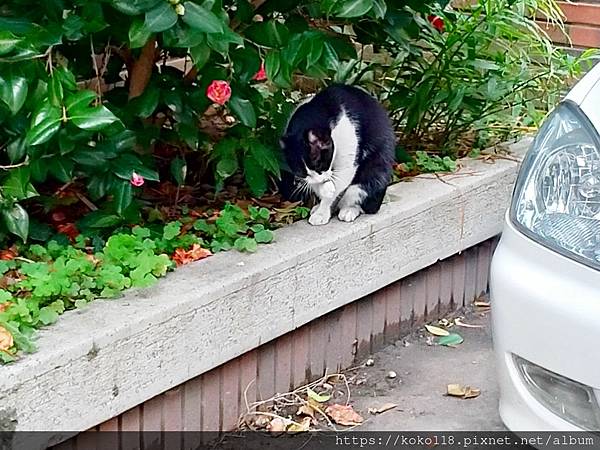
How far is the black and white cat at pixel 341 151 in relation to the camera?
11.4 ft

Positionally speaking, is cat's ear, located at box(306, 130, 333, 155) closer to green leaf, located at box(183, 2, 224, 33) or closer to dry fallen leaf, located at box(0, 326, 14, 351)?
green leaf, located at box(183, 2, 224, 33)

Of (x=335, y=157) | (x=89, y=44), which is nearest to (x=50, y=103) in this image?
(x=89, y=44)

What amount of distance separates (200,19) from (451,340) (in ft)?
6.17

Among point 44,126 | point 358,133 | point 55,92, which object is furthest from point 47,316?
point 358,133

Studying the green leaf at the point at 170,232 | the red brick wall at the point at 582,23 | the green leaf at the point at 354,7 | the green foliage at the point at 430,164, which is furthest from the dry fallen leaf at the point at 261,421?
the red brick wall at the point at 582,23

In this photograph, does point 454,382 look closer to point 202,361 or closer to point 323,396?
point 323,396

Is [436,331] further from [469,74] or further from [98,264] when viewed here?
[98,264]

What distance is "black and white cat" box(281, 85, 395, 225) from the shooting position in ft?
11.4

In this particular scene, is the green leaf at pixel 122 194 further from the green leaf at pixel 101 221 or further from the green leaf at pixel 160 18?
the green leaf at pixel 160 18

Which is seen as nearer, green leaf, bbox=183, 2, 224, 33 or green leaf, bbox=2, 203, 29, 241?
green leaf, bbox=183, 2, 224, 33

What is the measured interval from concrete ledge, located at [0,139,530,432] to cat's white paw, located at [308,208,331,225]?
3 cm

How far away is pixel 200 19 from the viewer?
8.58 feet

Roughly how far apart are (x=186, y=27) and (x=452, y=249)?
1.79 m

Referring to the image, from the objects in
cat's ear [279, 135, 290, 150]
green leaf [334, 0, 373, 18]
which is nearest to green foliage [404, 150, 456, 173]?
cat's ear [279, 135, 290, 150]
